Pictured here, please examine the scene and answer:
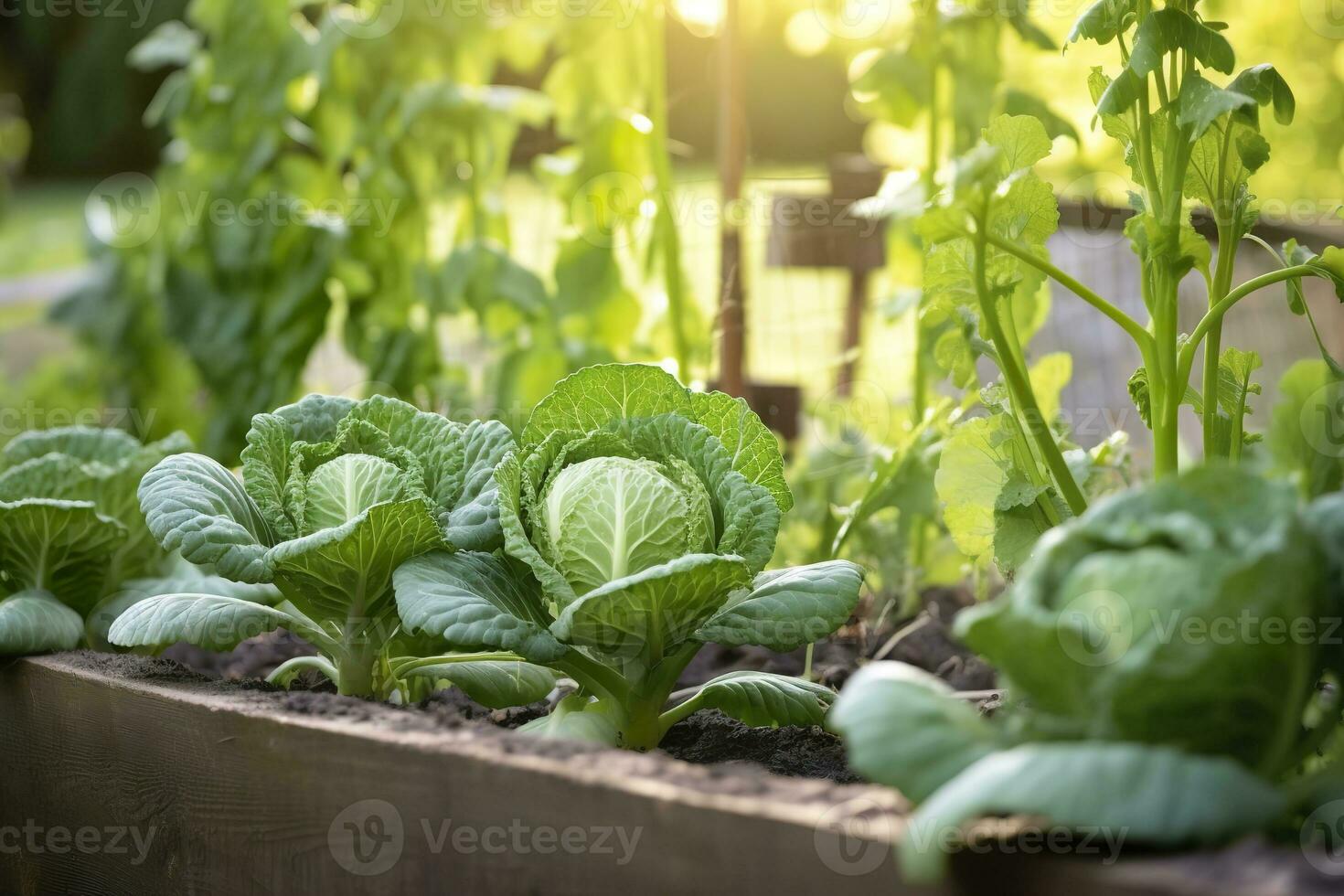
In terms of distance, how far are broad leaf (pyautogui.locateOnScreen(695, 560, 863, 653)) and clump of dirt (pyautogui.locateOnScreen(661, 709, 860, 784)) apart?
0.15m

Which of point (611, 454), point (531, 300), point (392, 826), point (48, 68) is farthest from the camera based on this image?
point (48, 68)

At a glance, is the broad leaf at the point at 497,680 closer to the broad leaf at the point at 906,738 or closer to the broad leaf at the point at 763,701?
the broad leaf at the point at 763,701

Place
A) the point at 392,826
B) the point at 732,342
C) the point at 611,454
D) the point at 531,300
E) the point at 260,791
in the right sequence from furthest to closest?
the point at 531,300, the point at 732,342, the point at 611,454, the point at 260,791, the point at 392,826

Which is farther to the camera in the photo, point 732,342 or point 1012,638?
point 732,342

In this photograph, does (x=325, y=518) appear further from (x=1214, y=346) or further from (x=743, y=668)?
(x=1214, y=346)

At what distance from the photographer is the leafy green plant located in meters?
0.74

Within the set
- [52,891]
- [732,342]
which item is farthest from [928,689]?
[732,342]

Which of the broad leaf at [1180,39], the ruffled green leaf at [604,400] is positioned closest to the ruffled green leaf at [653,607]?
the ruffled green leaf at [604,400]

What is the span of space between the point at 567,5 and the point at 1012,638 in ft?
8.00

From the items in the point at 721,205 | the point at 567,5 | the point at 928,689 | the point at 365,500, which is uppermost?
the point at 567,5

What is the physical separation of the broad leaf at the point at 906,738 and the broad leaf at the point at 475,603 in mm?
426

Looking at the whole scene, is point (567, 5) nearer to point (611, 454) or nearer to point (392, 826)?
point (611, 454)

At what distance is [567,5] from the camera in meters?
2.86

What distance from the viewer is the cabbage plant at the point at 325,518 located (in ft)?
4.18
